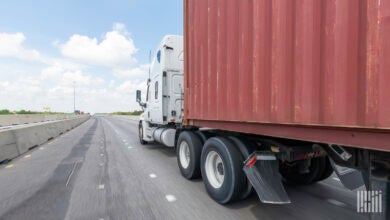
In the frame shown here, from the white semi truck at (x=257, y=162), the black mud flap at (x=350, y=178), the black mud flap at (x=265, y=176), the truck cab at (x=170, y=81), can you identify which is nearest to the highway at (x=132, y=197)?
the white semi truck at (x=257, y=162)

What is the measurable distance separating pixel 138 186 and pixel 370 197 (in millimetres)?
3686

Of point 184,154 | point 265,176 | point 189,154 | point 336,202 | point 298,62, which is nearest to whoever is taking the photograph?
point 298,62

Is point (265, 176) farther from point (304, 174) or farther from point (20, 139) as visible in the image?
point (20, 139)

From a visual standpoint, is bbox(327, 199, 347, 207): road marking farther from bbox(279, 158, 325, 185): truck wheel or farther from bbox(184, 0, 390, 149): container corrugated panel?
bbox(184, 0, 390, 149): container corrugated panel

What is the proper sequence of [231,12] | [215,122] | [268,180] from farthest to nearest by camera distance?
[215,122] < [231,12] < [268,180]

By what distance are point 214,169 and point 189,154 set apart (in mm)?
889

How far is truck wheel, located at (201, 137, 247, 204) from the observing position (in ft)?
10.7

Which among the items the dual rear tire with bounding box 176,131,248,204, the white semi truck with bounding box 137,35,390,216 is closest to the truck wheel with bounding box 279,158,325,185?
the white semi truck with bounding box 137,35,390,216

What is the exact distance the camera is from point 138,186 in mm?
4301

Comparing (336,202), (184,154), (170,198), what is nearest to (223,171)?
(170,198)

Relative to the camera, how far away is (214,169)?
391 cm

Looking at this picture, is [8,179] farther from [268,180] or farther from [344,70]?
[344,70]

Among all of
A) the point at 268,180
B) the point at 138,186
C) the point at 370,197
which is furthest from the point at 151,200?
the point at 370,197

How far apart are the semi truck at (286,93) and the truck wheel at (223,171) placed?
0.05 ft
